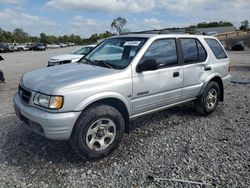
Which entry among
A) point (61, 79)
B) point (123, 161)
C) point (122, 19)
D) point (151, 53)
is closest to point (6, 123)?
point (61, 79)

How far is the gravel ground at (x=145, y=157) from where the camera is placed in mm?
3012

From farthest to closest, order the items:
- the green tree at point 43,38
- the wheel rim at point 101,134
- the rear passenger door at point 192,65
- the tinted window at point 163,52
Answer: the green tree at point 43,38
the rear passenger door at point 192,65
the tinted window at point 163,52
the wheel rim at point 101,134

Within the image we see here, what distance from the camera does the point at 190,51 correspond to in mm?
4672

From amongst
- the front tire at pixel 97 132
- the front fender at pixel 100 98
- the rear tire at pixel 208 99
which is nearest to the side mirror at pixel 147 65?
the front fender at pixel 100 98

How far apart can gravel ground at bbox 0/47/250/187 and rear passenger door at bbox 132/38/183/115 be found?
587 millimetres

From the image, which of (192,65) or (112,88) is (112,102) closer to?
(112,88)

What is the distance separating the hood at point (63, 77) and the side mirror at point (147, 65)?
382mm

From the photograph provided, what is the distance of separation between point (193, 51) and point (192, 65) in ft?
1.02

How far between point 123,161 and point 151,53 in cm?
174

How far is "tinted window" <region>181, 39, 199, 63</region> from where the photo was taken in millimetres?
4543

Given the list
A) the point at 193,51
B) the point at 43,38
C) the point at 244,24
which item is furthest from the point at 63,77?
the point at 244,24

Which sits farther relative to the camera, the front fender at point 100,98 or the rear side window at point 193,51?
the rear side window at point 193,51

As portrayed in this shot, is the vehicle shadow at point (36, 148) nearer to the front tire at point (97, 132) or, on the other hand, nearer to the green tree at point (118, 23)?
the front tire at point (97, 132)

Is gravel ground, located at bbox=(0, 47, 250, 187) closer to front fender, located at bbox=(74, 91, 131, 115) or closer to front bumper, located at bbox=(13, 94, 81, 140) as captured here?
front bumper, located at bbox=(13, 94, 81, 140)
